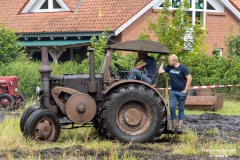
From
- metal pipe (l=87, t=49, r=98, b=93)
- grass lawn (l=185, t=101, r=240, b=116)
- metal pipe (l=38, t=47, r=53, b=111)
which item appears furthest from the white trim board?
metal pipe (l=38, t=47, r=53, b=111)

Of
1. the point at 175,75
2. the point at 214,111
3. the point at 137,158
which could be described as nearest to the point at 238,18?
the point at 214,111

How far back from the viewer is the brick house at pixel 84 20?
111 ft

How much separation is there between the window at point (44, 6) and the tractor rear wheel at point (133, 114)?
22902 millimetres

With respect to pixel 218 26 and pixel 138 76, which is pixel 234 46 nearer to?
pixel 218 26

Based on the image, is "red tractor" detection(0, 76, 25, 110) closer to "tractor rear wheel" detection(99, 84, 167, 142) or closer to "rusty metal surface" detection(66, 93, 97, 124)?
"rusty metal surface" detection(66, 93, 97, 124)

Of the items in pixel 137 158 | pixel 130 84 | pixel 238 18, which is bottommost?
pixel 137 158

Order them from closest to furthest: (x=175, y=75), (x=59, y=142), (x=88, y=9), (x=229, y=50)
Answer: (x=59, y=142)
(x=175, y=75)
(x=229, y=50)
(x=88, y=9)

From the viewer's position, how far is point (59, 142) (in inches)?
543

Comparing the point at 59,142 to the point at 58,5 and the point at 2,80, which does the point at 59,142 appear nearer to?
the point at 2,80

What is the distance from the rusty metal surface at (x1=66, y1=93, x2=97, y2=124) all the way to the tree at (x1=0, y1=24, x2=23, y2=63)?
631 inches

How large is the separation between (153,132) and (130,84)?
1026 millimetres

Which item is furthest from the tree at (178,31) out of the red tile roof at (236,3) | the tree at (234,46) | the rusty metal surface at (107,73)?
the red tile roof at (236,3)

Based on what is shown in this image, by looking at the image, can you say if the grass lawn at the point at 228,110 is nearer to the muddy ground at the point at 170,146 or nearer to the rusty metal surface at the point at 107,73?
the muddy ground at the point at 170,146

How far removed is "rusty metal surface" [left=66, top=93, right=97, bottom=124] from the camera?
14.0m
